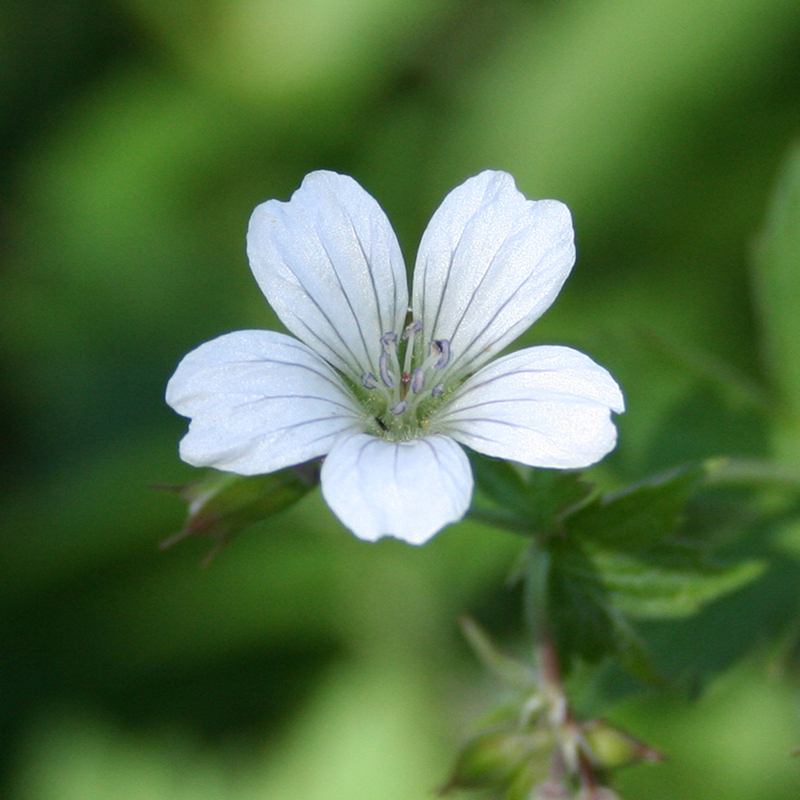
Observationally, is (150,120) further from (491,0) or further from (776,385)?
(776,385)

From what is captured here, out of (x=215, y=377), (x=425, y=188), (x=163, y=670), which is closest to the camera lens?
(x=215, y=377)

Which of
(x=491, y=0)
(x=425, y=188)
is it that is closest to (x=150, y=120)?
(x=425, y=188)

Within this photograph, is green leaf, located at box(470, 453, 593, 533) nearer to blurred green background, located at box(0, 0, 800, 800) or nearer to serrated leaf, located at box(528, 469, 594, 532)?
serrated leaf, located at box(528, 469, 594, 532)

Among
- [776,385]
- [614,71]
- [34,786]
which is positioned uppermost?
[614,71]

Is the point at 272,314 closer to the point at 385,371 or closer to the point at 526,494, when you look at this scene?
the point at 385,371

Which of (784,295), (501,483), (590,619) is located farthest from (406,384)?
(784,295)

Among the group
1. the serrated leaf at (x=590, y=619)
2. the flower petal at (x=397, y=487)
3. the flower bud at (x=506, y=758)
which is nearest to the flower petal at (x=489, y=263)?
the flower petal at (x=397, y=487)

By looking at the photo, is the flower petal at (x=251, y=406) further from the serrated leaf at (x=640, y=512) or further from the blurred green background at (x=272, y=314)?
the blurred green background at (x=272, y=314)

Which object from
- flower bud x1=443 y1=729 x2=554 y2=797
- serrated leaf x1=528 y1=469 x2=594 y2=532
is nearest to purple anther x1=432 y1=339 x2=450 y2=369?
serrated leaf x1=528 y1=469 x2=594 y2=532
